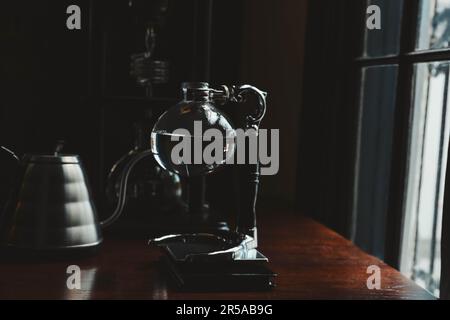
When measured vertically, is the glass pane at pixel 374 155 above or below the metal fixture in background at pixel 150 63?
below

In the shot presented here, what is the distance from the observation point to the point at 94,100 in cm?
151

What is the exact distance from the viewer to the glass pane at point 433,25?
1.32m

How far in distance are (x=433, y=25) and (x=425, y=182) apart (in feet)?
1.06

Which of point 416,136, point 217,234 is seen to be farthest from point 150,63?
point 416,136

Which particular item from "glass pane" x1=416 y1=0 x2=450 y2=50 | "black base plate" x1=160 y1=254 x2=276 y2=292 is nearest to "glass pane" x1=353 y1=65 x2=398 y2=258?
"glass pane" x1=416 y1=0 x2=450 y2=50

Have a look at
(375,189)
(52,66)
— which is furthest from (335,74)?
(52,66)

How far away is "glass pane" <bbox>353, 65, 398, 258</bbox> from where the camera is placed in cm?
152

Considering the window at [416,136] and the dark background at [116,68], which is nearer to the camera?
the window at [416,136]

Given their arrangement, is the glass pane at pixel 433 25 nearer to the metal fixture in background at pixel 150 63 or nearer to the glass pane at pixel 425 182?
the glass pane at pixel 425 182

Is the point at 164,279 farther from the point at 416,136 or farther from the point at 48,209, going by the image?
the point at 416,136

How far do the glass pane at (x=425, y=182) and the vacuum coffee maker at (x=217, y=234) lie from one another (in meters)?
0.44

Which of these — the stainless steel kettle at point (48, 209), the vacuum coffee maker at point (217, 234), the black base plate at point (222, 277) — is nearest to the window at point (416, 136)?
the vacuum coffee maker at point (217, 234)

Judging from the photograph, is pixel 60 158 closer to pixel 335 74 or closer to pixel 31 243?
pixel 31 243

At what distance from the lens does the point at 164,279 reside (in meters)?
0.99
